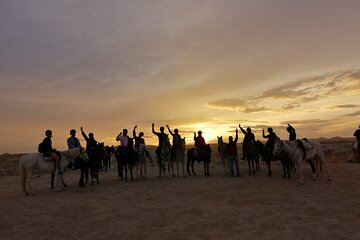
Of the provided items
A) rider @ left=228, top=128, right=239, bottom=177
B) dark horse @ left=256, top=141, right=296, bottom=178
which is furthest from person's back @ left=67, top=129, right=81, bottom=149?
dark horse @ left=256, top=141, right=296, bottom=178

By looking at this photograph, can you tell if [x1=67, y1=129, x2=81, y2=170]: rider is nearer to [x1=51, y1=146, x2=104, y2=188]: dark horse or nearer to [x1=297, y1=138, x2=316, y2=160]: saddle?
[x1=51, y1=146, x2=104, y2=188]: dark horse

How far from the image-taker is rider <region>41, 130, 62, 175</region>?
15992 mm

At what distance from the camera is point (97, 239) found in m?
8.83

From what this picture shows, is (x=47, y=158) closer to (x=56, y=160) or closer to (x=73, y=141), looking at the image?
(x=56, y=160)

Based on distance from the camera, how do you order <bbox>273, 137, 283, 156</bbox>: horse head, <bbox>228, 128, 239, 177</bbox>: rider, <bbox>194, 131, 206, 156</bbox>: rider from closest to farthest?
<bbox>273, 137, 283, 156</bbox>: horse head → <bbox>228, 128, 239, 177</bbox>: rider → <bbox>194, 131, 206, 156</bbox>: rider

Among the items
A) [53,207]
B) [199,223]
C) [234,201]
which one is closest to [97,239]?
[199,223]

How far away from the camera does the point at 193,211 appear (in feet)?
37.3

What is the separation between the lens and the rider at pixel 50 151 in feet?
52.5

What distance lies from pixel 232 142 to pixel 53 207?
11.0m

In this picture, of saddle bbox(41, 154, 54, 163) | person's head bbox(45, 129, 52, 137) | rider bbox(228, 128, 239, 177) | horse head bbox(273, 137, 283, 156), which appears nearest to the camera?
person's head bbox(45, 129, 52, 137)

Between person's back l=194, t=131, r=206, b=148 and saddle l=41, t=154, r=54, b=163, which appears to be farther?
person's back l=194, t=131, r=206, b=148

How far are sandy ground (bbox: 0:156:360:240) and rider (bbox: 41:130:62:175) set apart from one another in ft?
4.55

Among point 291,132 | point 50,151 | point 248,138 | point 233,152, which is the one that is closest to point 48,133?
point 50,151

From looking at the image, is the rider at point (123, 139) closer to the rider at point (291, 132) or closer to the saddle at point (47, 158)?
the saddle at point (47, 158)
